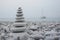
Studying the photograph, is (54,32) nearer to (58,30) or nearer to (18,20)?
(58,30)

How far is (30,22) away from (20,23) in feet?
3.15

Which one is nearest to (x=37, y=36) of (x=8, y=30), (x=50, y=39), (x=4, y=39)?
(x=50, y=39)

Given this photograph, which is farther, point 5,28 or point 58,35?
point 5,28

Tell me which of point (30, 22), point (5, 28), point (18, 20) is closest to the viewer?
point (5, 28)

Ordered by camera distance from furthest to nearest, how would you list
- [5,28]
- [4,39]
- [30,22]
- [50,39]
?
[30,22] < [5,28] < [4,39] < [50,39]

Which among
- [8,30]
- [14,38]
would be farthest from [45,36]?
[8,30]

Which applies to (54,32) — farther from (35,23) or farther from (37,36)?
(35,23)

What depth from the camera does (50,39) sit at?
3049 mm

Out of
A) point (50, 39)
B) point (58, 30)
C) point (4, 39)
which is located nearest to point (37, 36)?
point (50, 39)

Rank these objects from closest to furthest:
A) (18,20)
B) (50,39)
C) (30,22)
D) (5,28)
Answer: (50,39) → (5,28) → (30,22) → (18,20)

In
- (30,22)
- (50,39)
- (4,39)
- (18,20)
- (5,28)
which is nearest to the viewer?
(50,39)

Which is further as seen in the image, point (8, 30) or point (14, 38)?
point (8, 30)

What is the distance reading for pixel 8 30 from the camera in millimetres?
4160

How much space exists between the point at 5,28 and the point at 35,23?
3.39 feet
